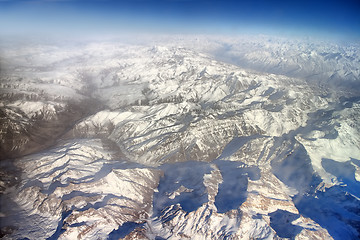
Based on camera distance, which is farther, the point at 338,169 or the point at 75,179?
the point at 338,169

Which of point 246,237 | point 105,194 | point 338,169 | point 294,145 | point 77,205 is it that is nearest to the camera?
point 246,237

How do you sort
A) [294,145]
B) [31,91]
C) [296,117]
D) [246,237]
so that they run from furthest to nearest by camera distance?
1. [31,91]
2. [296,117]
3. [294,145]
4. [246,237]

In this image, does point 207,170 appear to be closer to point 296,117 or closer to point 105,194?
point 105,194

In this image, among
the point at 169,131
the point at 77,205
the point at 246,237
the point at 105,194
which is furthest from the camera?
the point at 169,131

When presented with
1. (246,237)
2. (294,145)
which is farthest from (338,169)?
(246,237)

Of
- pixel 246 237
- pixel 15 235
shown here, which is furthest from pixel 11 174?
pixel 246 237

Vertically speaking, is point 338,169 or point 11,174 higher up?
point 338,169

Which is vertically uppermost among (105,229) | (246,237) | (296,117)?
(296,117)

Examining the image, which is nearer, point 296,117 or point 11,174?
point 11,174

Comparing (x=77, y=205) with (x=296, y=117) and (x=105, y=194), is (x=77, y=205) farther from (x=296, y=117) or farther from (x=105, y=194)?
(x=296, y=117)
